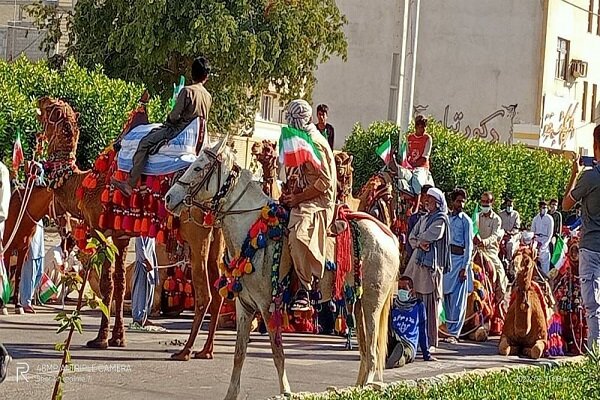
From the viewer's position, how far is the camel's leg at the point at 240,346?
9712mm

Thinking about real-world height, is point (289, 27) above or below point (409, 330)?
above

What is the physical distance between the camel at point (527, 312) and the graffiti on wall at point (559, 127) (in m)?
29.0

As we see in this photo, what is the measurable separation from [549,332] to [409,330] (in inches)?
108

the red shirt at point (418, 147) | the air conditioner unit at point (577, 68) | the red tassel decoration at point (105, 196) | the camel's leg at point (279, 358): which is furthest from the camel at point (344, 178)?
the air conditioner unit at point (577, 68)

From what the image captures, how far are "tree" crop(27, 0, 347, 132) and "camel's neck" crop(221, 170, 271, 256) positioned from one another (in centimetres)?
2073

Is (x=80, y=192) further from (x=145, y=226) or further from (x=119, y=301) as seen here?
(x=119, y=301)

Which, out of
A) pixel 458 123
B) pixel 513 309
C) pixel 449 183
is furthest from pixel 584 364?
pixel 458 123

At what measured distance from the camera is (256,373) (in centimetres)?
1204

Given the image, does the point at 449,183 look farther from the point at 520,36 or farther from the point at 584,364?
the point at 584,364

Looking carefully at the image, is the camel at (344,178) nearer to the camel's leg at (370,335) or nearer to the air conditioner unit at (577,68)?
the camel's leg at (370,335)

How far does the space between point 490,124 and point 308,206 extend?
35.7 m

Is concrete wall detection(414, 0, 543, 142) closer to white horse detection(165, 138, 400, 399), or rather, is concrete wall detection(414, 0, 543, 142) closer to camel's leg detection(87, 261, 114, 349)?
camel's leg detection(87, 261, 114, 349)

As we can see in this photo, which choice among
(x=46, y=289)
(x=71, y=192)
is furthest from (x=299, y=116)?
(x=46, y=289)

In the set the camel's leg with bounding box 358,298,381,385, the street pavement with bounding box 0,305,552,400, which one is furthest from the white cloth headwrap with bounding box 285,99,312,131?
the street pavement with bounding box 0,305,552,400
